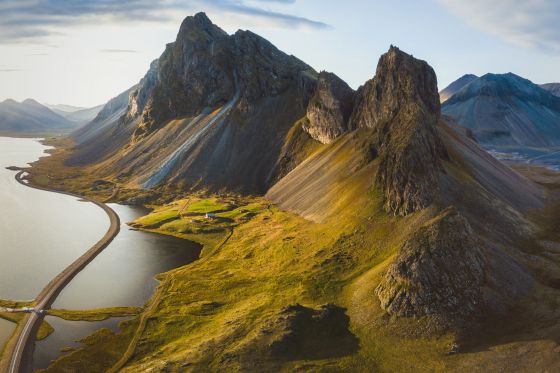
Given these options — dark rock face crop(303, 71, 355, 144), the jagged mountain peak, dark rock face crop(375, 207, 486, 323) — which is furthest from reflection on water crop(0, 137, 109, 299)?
the jagged mountain peak

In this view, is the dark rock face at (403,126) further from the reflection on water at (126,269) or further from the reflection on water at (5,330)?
the reflection on water at (5,330)

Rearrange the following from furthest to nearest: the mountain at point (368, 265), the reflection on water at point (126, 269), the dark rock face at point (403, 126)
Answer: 1. the dark rock face at point (403, 126)
2. the reflection on water at point (126, 269)
3. the mountain at point (368, 265)

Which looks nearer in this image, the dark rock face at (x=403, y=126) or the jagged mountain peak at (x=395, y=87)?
the dark rock face at (x=403, y=126)

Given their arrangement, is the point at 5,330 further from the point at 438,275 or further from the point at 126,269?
the point at 438,275

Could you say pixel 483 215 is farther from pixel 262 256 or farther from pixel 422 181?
pixel 262 256

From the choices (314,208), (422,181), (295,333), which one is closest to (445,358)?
(295,333)

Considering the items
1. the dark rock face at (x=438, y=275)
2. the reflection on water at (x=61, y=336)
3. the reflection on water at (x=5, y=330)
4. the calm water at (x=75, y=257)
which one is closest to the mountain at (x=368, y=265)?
the dark rock face at (x=438, y=275)

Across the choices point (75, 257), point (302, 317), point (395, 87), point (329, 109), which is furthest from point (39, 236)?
point (395, 87)
